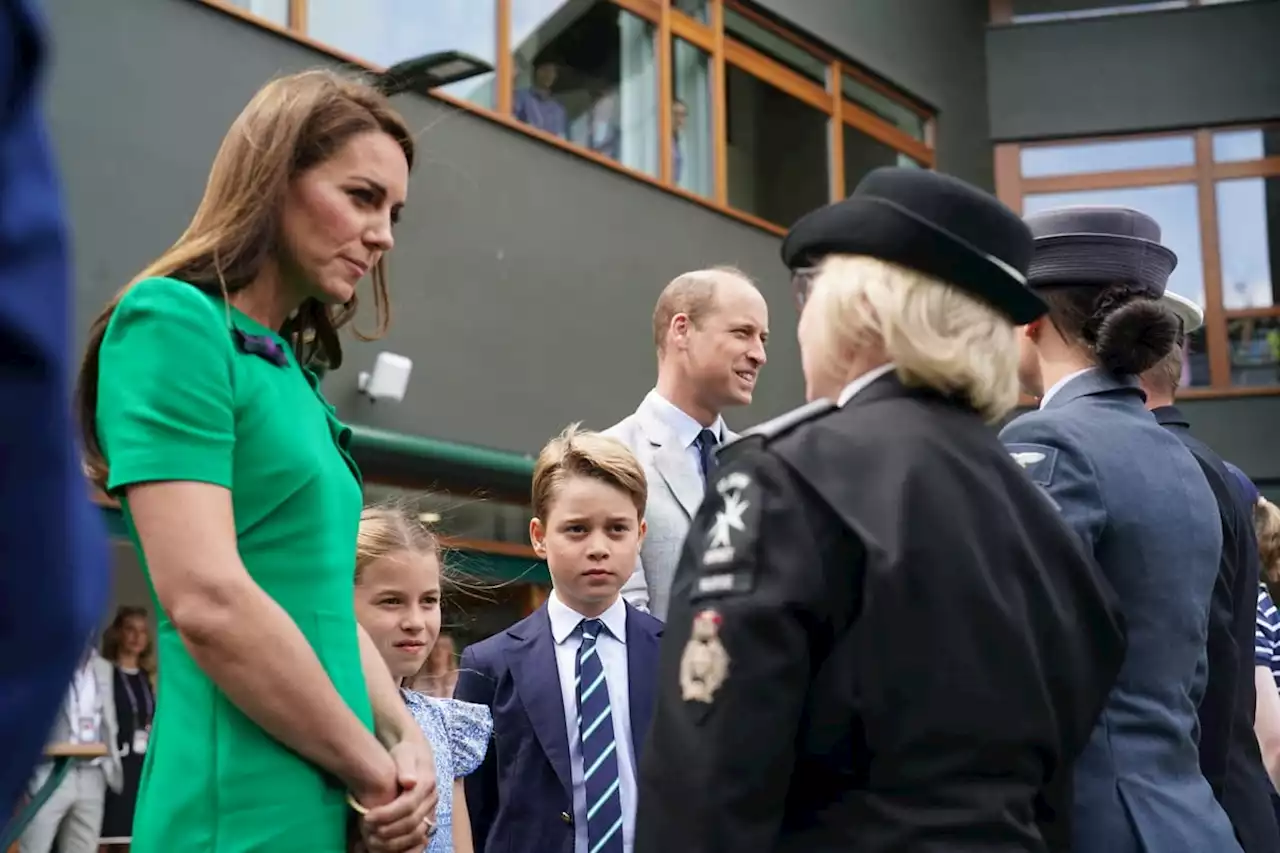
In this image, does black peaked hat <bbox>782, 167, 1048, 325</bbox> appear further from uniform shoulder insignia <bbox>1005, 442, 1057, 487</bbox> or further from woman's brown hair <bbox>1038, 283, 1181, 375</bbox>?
woman's brown hair <bbox>1038, 283, 1181, 375</bbox>

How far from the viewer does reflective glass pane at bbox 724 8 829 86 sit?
1261 centimetres

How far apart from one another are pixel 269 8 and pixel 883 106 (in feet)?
24.5

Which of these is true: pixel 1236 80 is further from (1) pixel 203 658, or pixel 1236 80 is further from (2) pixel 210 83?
(1) pixel 203 658

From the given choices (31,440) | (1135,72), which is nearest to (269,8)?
(31,440)

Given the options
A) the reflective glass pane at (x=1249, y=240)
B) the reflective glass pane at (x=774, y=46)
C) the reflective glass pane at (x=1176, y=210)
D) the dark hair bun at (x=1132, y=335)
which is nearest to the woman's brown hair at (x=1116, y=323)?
the dark hair bun at (x=1132, y=335)

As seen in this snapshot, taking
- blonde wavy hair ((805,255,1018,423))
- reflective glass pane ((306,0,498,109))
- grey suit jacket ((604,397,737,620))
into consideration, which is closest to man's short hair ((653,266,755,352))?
grey suit jacket ((604,397,737,620))

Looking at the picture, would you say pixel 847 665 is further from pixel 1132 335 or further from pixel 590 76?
pixel 590 76

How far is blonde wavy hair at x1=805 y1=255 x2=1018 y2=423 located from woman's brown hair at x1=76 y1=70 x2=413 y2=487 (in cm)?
68

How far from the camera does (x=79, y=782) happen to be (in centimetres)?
830

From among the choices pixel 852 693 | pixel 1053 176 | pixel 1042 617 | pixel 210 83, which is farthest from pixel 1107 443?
pixel 1053 176

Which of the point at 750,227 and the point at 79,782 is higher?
the point at 750,227

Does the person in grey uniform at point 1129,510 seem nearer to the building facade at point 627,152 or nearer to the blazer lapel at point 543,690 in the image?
the blazer lapel at point 543,690

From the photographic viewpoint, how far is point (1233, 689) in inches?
112

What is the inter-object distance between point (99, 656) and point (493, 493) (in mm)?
2588
